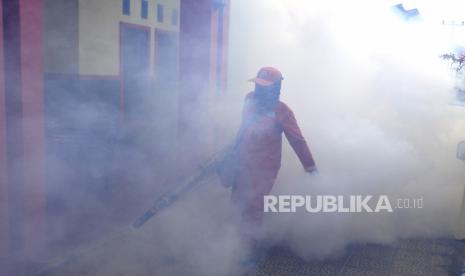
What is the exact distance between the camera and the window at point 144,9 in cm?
858

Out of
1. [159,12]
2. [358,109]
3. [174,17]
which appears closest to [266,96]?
[358,109]

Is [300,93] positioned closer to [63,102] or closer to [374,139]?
[374,139]

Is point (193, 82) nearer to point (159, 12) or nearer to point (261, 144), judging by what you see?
point (261, 144)

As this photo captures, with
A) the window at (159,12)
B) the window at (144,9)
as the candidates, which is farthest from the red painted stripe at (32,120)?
the window at (159,12)

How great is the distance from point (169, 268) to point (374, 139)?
303cm

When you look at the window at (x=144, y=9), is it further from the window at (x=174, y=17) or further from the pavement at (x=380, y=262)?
the pavement at (x=380, y=262)

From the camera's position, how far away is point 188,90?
6.82 meters

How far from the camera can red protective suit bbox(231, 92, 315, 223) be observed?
498 cm

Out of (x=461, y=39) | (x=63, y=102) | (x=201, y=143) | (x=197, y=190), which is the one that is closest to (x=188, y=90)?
(x=201, y=143)

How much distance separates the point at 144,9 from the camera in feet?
28.4

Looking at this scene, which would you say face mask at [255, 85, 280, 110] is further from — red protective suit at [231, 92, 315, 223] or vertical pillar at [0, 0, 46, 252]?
vertical pillar at [0, 0, 46, 252]

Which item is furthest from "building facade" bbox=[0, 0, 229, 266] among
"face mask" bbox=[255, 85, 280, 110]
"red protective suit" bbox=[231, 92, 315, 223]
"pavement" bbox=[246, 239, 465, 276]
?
"pavement" bbox=[246, 239, 465, 276]

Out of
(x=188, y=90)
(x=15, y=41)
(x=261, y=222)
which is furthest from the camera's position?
(x=188, y=90)

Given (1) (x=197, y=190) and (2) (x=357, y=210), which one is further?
(1) (x=197, y=190)
